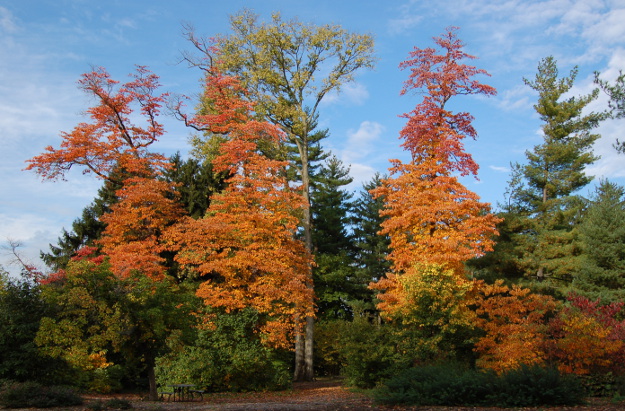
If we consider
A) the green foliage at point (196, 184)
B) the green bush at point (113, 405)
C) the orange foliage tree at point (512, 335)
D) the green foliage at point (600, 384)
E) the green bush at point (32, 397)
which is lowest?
the green foliage at point (600, 384)

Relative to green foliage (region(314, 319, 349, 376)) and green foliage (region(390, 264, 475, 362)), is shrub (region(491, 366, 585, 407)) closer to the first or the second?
green foliage (region(390, 264, 475, 362))

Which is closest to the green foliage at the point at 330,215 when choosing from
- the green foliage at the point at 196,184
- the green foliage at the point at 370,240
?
the green foliage at the point at 370,240

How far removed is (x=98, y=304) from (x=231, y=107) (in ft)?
45.0

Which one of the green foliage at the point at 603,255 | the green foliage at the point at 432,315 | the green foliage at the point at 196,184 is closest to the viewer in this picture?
the green foliage at the point at 432,315

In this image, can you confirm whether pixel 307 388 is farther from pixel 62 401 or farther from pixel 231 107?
pixel 231 107

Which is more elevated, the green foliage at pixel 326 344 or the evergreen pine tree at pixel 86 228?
the evergreen pine tree at pixel 86 228

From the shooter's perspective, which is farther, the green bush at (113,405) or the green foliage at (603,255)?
the green foliage at (603,255)

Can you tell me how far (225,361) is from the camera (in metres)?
17.2

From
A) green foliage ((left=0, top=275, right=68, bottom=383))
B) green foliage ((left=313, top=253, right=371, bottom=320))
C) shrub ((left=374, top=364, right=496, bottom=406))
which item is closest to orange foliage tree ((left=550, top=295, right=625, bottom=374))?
shrub ((left=374, top=364, right=496, bottom=406))

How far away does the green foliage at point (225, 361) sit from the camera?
16.9 meters

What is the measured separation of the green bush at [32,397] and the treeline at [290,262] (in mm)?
1129

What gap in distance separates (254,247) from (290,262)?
1.57 metres

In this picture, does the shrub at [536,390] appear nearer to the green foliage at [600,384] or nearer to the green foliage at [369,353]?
the green foliage at [600,384]

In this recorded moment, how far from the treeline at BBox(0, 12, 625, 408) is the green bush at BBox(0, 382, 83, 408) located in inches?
44.4
